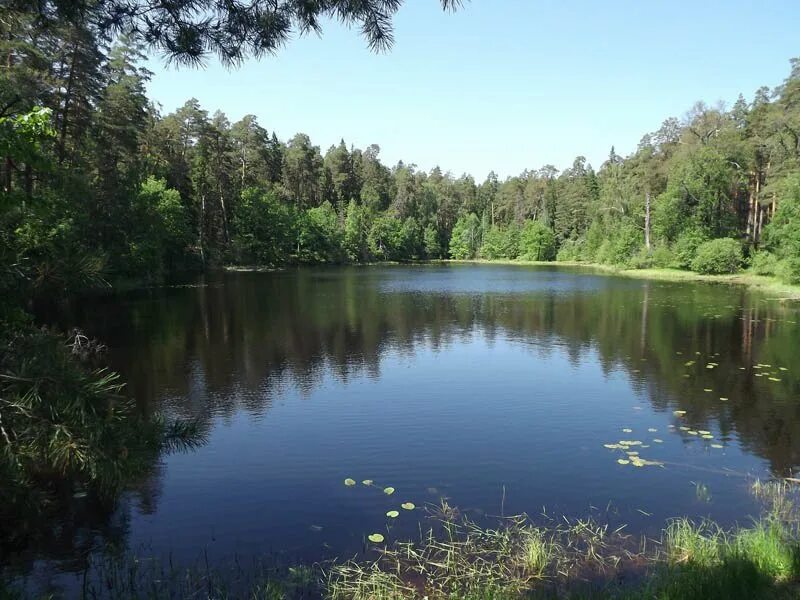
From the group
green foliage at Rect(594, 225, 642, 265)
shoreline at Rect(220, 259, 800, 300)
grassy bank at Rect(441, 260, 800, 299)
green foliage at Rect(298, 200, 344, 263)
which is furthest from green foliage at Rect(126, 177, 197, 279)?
green foliage at Rect(594, 225, 642, 265)

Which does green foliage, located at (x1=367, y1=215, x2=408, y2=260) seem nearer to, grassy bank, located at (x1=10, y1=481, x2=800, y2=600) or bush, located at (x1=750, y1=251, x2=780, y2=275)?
bush, located at (x1=750, y1=251, x2=780, y2=275)

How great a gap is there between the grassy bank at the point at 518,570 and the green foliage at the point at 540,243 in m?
91.8

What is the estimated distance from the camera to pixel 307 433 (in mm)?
11914

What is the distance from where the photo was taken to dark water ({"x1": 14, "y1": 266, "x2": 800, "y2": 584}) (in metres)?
8.25

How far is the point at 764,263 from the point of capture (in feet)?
149

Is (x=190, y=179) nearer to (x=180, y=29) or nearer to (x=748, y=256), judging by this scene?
(x=748, y=256)

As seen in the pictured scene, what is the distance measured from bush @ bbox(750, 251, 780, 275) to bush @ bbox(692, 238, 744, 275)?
6.32 feet

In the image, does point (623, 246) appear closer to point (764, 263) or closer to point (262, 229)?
point (764, 263)

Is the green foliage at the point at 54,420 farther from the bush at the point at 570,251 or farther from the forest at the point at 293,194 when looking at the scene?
the bush at the point at 570,251

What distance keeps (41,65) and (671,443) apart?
3622 cm

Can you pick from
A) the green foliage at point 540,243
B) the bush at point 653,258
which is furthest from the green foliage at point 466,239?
the bush at point 653,258

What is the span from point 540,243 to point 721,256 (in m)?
48.0

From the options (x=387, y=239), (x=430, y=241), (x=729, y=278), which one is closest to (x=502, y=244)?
(x=430, y=241)

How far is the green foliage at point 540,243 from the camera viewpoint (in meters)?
96.7
